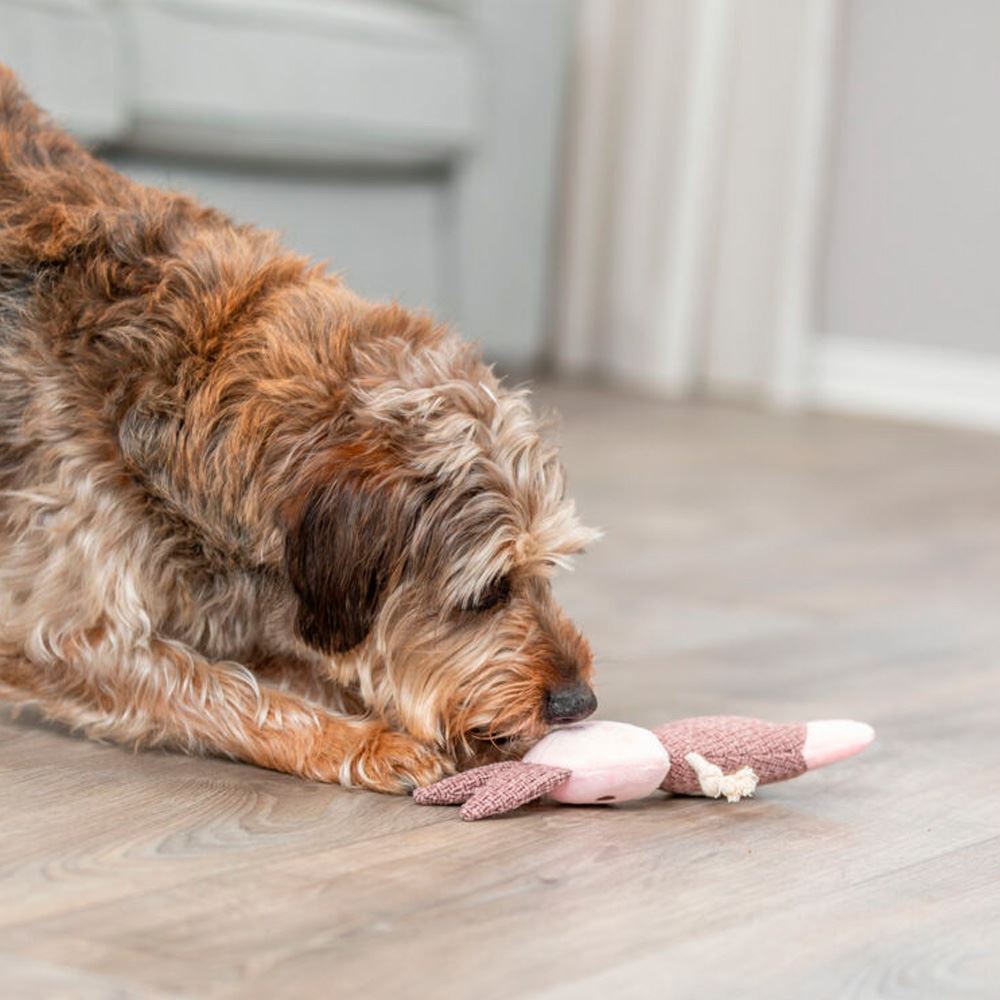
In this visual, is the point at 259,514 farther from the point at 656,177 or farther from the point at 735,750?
the point at 656,177

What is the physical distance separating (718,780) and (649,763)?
99 mm

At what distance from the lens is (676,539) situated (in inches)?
152

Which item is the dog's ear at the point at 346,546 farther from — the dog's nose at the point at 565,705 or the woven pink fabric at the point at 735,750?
the woven pink fabric at the point at 735,750

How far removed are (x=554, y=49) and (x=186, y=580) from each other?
159 inches

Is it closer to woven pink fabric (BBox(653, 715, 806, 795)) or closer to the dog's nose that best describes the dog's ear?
the dog's nose

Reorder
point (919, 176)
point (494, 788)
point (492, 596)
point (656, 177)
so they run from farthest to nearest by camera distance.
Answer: point (656, 177), point (919, 176), point (492, 596), point (494, 788)

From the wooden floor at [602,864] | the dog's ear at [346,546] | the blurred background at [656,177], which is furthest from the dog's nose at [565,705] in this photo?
the blurred background at [656,177]

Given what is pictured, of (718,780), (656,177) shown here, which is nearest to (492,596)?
(718,780)

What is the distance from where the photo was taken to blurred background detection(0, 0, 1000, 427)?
5.11 meters

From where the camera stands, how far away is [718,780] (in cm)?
213

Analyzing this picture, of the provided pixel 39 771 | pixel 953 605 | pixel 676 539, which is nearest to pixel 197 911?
pixel 39 771

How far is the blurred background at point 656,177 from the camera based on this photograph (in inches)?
201

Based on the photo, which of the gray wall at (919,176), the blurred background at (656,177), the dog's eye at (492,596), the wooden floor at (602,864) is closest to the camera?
the wooden floor at (602,864)

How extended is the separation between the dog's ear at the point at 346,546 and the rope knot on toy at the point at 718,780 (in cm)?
41
